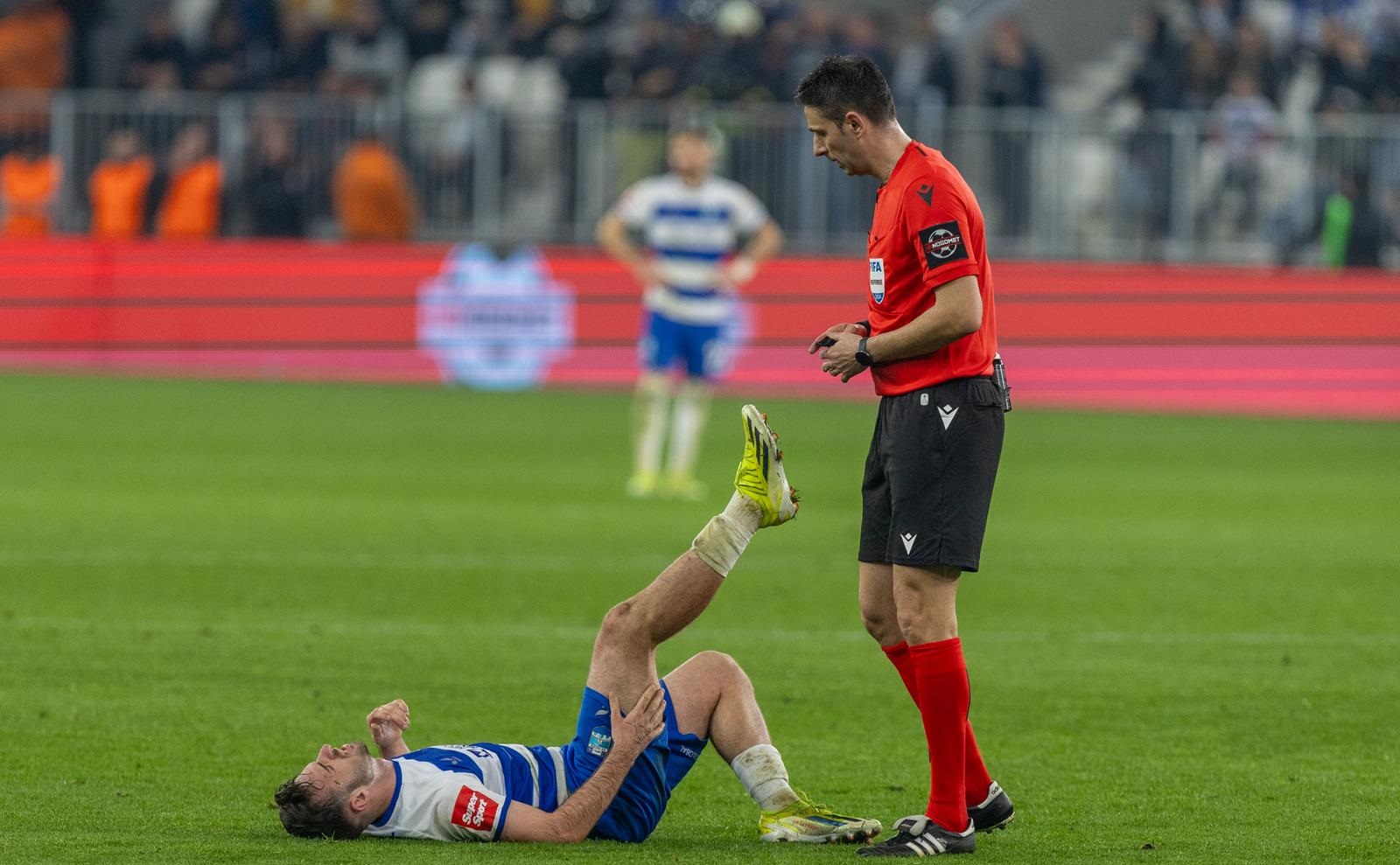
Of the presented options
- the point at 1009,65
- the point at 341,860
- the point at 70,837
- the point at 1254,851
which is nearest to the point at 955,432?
the point at 1254,851

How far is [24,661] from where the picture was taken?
30.0ft

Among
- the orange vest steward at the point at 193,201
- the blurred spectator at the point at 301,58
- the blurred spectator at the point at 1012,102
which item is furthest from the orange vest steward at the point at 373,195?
the blurred spectator at the point at 1012,102

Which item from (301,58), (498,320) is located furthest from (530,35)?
(498,320)

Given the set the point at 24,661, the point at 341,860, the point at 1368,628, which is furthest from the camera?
the point at 1368,628

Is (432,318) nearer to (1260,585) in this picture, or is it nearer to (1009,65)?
(1009,65)

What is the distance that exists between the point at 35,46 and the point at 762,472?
2282 centimetres

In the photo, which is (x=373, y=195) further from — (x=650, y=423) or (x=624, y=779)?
(x=624, y=779)

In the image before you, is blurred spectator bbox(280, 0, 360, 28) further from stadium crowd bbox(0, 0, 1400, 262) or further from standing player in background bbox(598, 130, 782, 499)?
standing player in background bbox(598, 130, 782, 499)

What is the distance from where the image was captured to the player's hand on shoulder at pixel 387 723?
6.36 m

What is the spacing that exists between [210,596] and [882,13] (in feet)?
64.3

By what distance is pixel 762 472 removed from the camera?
6332mm

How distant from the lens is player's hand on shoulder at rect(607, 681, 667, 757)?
6.18 m

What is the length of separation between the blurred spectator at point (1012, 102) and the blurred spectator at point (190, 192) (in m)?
8.43

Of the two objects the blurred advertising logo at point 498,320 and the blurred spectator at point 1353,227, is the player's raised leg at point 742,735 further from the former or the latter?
the blurred spectator at point 1353,227
